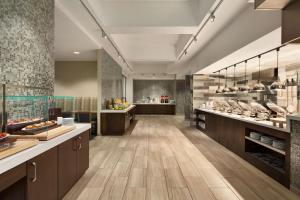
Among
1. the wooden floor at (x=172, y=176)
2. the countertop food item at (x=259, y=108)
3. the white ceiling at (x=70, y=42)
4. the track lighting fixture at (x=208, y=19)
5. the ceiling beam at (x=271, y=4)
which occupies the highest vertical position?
the track lighting fixture at (x=208, y=19)

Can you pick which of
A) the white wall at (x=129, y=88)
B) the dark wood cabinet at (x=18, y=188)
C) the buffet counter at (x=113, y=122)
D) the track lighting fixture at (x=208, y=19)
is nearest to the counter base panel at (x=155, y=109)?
the white wall at (x=129, y=88)

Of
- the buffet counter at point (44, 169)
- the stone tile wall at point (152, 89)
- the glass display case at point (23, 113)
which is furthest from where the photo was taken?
the stone tile wall at point (152, 89)

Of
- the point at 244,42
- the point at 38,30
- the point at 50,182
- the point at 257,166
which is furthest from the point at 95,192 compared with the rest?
the point at 244,42

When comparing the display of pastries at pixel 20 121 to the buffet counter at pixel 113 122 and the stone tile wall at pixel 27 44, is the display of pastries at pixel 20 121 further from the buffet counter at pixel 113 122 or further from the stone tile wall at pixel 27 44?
the buffet counter at pixel 113 122

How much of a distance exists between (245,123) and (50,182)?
147 inches

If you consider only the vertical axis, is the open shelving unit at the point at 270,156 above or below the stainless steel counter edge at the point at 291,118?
below

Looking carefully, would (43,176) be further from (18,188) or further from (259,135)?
(259,135)

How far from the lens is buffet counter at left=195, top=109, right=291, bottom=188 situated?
3.12m

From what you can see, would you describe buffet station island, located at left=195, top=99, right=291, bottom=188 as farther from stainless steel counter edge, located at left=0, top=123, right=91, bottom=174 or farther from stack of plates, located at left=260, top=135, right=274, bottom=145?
stainless steel counter edge, located at left=0, top=123, right=91, bottom=174

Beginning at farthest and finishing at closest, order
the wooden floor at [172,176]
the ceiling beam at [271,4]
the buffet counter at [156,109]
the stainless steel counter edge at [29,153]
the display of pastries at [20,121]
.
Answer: the buffet counter at [156,109]
the wooden floor at [172,176]
the ceiling beam at [271,4]
the display of pastries at [20,121]
the stainless steel counter edge at [29,153]

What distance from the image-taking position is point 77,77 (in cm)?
829

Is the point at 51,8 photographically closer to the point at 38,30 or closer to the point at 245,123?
the point at 38,30

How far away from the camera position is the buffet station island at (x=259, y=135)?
3180 mm

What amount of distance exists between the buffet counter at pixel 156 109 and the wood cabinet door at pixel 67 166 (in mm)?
12521
